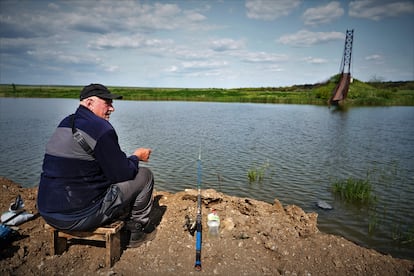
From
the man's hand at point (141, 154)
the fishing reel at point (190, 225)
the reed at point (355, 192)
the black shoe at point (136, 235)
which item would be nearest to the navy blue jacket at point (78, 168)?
the man's hand at point (141, 154)

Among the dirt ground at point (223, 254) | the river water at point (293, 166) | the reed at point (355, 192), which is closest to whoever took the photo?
the dirt ground at point (223, 254)

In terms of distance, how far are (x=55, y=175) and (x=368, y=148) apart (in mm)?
15560

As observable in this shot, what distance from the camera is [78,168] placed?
3408 millimetres

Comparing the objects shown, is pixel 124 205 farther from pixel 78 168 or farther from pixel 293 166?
pixel 293 166

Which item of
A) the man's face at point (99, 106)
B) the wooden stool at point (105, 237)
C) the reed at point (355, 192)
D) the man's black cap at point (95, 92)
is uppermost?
the man's black cap at point (95, 92)

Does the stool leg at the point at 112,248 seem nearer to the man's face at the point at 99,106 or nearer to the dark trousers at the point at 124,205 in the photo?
the dark trousers at the point at 124,205

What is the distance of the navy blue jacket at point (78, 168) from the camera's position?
11.1 ft

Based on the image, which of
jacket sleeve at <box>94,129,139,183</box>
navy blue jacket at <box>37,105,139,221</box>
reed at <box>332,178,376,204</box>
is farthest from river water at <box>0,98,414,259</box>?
navy blue jacket at <box>37,105,139,221</box>

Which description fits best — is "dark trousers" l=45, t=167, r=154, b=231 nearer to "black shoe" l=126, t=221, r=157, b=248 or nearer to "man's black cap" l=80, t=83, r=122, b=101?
"black shoe" l=126, t=221, r=157, b=248

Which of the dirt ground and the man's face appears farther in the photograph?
the dirt ground

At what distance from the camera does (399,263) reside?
4184 millimetres

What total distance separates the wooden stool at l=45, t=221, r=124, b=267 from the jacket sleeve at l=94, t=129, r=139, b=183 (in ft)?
2.08

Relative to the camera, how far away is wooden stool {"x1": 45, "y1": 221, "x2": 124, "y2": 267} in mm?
3703

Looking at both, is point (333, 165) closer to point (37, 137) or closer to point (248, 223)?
point (248, 223)
